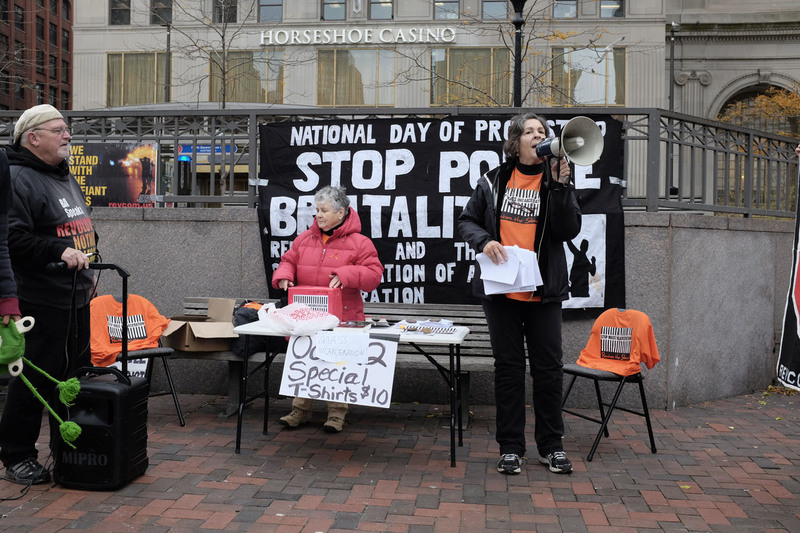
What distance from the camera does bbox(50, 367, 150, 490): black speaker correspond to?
4.30 m

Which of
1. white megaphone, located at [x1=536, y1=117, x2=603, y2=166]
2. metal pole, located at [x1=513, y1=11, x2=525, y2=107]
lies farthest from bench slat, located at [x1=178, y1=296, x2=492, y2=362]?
metal pole, located at [x1=513, y1=11, x2=525, y2=107]

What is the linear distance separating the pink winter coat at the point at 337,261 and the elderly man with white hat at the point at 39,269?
5.53ft

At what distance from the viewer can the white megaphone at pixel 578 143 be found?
Result: 4395 mm

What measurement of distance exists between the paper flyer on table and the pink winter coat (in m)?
1.23

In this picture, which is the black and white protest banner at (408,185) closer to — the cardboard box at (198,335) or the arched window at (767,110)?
the cardboard box at (198,335)

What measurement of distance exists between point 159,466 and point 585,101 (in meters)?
27.2

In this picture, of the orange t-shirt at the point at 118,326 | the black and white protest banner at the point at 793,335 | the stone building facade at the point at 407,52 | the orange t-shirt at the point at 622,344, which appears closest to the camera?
the black and white protest banner at the point at 793,335

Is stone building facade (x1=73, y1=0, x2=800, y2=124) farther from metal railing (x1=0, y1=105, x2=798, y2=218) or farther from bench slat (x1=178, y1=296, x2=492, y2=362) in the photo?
bench slat (x1=178, y1=296, x2=492, y2=362)

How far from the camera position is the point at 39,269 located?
4.37m

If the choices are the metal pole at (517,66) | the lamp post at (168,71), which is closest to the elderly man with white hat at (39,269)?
the metal pole at (517,66)

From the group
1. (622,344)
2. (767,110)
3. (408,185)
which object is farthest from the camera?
(767,110)

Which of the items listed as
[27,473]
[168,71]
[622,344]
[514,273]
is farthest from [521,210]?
[168,71]

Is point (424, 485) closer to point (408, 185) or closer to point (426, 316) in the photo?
point (426, 316)

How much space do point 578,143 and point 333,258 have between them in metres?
2.15
